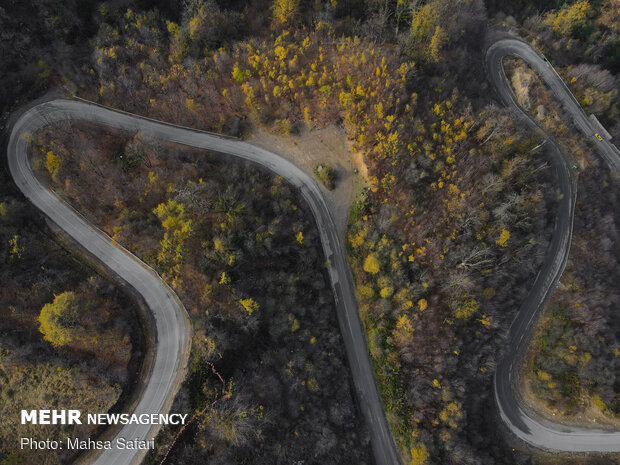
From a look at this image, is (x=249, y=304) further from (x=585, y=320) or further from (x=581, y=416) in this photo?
(x=581, y=416)

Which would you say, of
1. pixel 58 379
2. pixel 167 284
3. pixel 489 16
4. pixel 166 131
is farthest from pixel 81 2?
pixel 489 16

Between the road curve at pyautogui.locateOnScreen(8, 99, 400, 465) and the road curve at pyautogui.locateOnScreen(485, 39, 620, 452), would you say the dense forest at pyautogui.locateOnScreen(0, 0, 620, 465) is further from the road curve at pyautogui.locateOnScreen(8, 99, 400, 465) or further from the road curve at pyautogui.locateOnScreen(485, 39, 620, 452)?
the road curve at pyautogui.locateOnScreen(485, 39, 620, 452)

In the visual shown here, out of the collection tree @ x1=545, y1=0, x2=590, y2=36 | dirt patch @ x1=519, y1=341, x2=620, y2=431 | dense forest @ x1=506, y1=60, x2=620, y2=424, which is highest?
tree @ x1=545, y1=0, x2=590, y2=36

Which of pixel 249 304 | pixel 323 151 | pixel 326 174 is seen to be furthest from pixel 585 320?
pixel 249 304

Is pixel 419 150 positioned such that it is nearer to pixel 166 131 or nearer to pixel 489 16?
pixel 166 131

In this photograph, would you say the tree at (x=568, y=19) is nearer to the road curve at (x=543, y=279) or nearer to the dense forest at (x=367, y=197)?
the road curve at (x=543, y=279)

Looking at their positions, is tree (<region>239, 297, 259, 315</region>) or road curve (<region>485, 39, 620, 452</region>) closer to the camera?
tree (<region>239, 297, 259, 315</region>)

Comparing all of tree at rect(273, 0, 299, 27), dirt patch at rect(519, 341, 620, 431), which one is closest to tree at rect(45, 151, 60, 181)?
tree at rect(273, 0, 299, 27)
